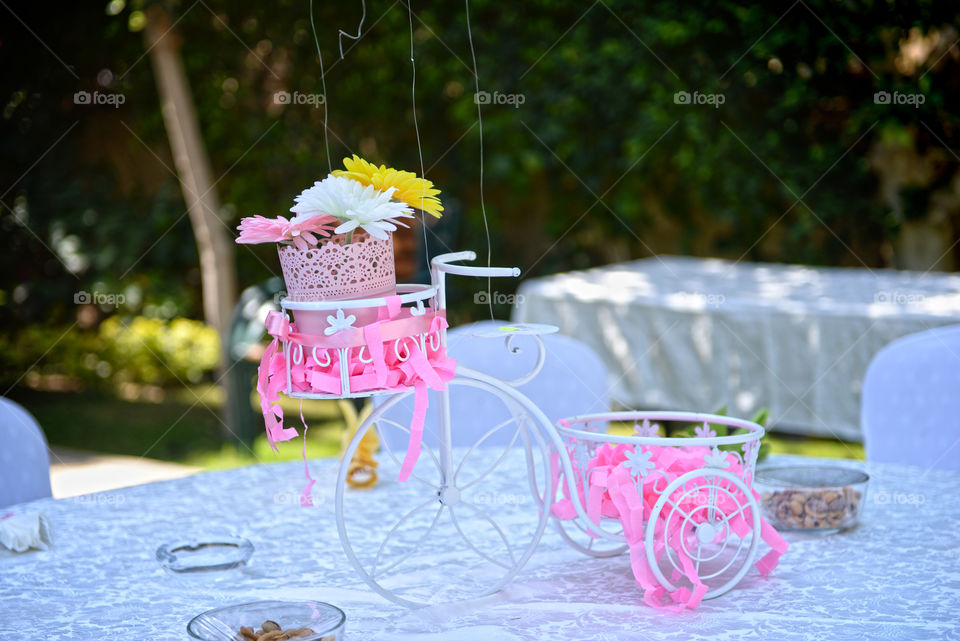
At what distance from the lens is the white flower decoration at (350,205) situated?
117cm

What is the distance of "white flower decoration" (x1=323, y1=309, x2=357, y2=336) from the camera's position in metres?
1.16

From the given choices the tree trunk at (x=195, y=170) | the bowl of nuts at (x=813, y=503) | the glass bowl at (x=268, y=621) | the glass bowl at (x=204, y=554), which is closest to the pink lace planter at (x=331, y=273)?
the glass bowl at (x=268, y=621)

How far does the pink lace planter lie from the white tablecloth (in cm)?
250

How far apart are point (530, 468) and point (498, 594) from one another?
197mm

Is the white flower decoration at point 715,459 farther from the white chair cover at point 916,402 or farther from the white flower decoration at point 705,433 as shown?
the white chair cover at point 916,402

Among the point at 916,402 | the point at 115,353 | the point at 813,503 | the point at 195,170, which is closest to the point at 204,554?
the point at 813,503

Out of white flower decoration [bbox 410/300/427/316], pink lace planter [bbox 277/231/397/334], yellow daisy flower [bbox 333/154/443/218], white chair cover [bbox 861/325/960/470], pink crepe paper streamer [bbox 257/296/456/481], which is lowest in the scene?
white chair cover [bbox 861/325/960/470]

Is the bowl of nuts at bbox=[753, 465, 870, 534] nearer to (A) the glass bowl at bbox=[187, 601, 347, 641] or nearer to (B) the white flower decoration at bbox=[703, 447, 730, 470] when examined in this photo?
(B) the white flower decoration at bbox=[703, 447, 730, 470]

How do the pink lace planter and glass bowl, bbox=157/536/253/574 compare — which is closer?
the pink lace planter

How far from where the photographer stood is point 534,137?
232 inches

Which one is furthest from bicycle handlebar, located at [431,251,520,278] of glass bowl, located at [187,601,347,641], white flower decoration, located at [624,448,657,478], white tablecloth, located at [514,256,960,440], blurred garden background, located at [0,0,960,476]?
blurred garden background, located at [0,0,960,476]

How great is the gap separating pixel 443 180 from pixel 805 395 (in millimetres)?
3082

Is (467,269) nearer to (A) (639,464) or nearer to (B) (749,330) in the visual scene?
(A) (639,464)

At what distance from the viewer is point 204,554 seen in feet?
4.79
